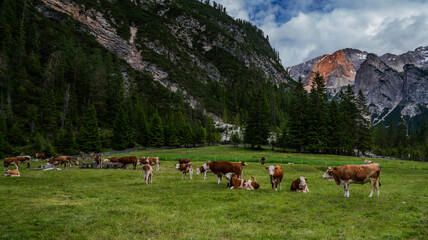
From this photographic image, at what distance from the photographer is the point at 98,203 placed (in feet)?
41.9

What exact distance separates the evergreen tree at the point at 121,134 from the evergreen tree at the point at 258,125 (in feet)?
137

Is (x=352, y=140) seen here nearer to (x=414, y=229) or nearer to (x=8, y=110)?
(x=414, y=229)

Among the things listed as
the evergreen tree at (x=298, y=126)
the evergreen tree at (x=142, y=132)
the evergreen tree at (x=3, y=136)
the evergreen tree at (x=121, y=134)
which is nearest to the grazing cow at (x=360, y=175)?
the evergreen tree at (x=298, y=126)

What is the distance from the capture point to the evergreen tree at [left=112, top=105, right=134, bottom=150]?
7706 centimetres

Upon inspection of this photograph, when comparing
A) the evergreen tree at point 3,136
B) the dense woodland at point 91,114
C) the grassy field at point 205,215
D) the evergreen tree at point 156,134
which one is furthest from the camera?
the evergreen tree at point 156,134

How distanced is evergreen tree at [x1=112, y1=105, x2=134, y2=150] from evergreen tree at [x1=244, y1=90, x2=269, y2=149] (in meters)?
41.8

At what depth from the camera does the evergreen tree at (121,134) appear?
77.1 meters

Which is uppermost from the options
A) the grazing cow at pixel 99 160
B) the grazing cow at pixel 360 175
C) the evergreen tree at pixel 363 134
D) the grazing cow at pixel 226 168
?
the evergreen tree at pixel 363 134

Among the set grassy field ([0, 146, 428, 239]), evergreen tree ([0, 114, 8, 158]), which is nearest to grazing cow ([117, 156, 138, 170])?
grassy field ([0, 146, 428, 239])

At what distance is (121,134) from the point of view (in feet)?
257

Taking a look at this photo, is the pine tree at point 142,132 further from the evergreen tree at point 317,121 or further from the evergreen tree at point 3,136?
the evergreen tree at point 317,121

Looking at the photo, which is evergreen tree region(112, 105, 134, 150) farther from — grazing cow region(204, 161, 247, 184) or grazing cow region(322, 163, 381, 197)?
grazing cow region(322, 163, 381, 197)

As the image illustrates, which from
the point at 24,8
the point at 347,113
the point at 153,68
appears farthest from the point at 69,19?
the point at 347,113

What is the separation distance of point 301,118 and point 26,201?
232 feet
